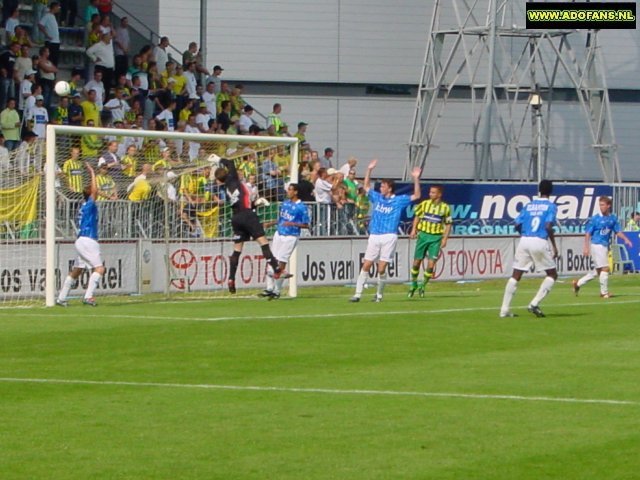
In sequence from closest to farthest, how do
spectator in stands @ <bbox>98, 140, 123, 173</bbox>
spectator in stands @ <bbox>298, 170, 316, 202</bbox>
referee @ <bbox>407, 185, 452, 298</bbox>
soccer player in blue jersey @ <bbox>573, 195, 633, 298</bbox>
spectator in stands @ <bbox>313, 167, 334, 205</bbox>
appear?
spectator in stands @ <bbox>98, 140, 123, 173</bbox> → referee @ <bbox>407, 185, 452, 298</bbox> → soccer player in blue jersey @ <bbox>573, 195, 633, 298</bbox> → spectator in stands @ <bbox>298, 170, 316, 202</bbox> → spectator in stands @ <bbox>313, 167, 334, 205</bbox>

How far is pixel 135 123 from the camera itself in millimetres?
34094

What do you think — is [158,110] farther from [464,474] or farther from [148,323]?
[464,474]

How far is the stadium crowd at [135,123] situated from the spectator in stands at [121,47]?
25 millimetres

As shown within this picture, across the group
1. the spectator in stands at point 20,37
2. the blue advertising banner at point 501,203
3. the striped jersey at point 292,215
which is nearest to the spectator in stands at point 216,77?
the blue advertising banner at point 501,203

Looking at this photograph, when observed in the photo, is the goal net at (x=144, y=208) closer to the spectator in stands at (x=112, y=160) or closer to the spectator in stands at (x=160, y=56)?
the spectator in stands at (x=112, y=160)

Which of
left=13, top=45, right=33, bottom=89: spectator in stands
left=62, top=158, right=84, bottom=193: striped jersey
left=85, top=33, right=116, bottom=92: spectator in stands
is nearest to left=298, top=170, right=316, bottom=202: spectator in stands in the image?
left=62, top=158, right=84, bottom=193: striped jersey

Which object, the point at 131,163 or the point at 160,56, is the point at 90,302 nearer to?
the point at 131,163

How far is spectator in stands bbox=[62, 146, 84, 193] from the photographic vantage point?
1058 inches

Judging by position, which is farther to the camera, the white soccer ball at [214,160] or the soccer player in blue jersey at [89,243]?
the white soccer ball at [214,160]

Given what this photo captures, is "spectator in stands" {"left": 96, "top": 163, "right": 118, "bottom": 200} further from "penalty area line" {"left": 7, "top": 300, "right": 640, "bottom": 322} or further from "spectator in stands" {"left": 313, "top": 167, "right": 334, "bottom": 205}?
"spectator in stands" {"left": 313, "top": 167, "right": 334, "bottom": 205}

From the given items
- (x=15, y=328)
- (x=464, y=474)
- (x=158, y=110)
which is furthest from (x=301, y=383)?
(x=158, y=110)

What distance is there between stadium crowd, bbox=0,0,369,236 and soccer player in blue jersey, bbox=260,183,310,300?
51.9 inches

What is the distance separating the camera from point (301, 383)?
44.7 ft

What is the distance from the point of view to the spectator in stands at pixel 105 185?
91.1ft
